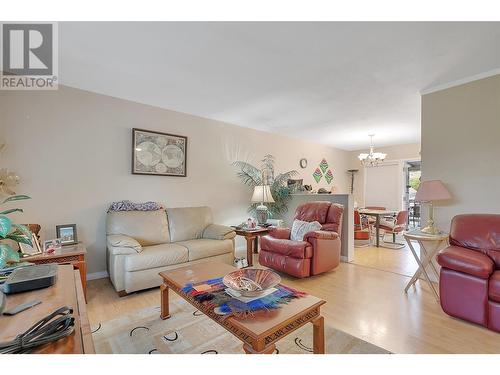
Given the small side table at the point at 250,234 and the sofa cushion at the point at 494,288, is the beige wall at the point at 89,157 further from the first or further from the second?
the sofa cushion at the point at 494,288

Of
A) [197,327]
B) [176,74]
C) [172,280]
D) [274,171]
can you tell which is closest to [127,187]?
[176,74]

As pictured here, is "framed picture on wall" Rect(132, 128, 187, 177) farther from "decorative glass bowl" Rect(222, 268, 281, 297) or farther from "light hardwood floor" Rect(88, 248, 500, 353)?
"decorative glass bowl" Rect(222, 268, 281, 297)

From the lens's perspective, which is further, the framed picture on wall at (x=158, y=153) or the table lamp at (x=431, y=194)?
the framed picture on wall at (x=158, y=153)

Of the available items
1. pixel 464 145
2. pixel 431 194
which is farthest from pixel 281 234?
pixel 464 145

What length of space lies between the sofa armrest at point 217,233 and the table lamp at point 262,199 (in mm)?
897

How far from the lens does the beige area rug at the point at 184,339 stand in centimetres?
168

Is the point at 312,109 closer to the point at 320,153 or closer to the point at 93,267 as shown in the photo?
the point at 320,153

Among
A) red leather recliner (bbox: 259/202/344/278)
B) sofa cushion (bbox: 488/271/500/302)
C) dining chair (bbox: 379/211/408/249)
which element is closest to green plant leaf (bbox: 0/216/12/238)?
red leather recliner (bbox: 259/202/344/278)

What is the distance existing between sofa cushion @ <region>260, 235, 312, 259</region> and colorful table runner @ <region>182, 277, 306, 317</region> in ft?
4.37

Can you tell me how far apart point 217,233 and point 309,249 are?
1.27m

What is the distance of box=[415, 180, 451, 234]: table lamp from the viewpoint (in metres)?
2.73

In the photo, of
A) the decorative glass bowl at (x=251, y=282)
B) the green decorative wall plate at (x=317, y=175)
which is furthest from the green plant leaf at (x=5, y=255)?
the green decorative wall plate at (x=317, y=175)

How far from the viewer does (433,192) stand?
277cm

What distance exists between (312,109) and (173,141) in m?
2.18
